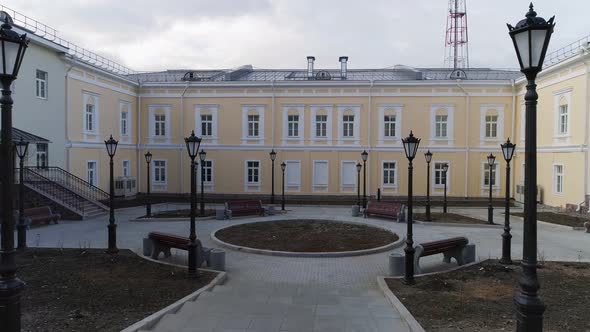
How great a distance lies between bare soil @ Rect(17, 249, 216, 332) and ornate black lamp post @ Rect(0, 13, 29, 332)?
141 cm

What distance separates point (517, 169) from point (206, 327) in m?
28.9

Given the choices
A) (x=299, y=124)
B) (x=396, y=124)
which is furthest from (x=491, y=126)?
(x=299, y=124)

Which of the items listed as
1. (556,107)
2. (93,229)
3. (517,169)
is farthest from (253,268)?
(517,169)

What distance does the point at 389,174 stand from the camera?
98.6 feet

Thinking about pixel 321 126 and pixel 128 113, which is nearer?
pixel 128 113

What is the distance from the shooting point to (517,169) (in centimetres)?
2920

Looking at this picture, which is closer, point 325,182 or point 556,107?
point 556,107

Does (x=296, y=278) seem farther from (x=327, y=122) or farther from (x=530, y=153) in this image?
(x=327, y=122)

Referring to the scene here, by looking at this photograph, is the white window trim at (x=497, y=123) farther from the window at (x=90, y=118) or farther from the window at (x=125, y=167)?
the window at (x=90, y=118)

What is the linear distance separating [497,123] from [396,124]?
713 centimetres

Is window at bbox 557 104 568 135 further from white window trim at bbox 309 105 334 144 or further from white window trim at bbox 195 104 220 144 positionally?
white window trim at bbox 195 104 220 144

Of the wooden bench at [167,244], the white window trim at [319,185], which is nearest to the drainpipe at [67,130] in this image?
the wooden bench at [167,244]

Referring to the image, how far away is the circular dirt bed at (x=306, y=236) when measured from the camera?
12.9 m

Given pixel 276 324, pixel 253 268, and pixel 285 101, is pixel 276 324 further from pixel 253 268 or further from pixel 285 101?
pixel 285 101
